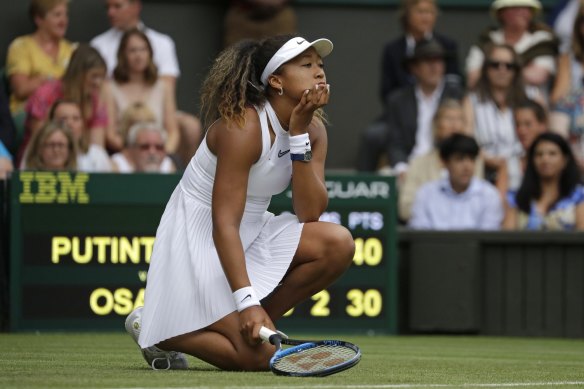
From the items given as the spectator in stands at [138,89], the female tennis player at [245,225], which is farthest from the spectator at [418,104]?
the female tennis player at [245,225]

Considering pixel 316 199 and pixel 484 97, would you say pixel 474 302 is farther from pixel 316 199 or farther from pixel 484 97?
pixel 316 199

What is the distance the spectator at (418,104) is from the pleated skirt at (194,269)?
550cm

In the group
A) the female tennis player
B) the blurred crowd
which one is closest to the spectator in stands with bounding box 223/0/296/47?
the blurred crowd

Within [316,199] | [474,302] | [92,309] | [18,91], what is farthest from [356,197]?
[316,199]

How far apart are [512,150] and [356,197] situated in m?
2.32

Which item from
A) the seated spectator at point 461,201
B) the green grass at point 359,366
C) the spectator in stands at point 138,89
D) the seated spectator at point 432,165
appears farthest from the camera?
the spectator in stands at point 138,89

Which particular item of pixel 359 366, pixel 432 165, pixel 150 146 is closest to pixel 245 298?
pixel 359 366

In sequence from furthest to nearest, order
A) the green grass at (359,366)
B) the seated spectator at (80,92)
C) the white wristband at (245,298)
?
1. the seated spectator at (80,92)
2. the white wristband at (245,298)
3. the green grass at (359,366)

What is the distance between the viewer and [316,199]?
588cm

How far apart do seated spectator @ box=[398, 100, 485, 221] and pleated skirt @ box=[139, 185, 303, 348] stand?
493 cm

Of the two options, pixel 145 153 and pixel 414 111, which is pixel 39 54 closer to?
pixel 145 153

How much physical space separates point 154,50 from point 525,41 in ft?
11.0

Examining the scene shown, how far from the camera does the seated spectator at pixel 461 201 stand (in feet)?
34.4

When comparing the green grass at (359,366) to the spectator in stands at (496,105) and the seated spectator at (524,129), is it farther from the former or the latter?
the spectator in stands at (496,105)
